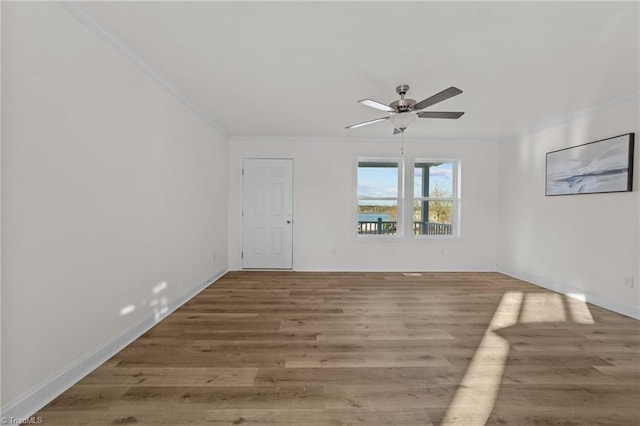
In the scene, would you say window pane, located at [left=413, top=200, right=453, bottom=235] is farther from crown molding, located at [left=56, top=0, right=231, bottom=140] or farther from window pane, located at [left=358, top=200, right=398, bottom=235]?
crown molding, located at [left=56, top=0, right=231, bottom=140]

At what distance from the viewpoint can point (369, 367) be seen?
1970 millimetres

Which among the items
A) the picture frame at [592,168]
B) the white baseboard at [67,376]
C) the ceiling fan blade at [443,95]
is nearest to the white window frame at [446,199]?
the picture frame at [592,168]

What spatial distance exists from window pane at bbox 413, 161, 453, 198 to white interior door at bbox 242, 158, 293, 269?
2.43m

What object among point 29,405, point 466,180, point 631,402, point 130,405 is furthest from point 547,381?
point 466,180

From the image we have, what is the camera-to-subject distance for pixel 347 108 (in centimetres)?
339

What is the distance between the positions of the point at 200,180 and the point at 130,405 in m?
2.70

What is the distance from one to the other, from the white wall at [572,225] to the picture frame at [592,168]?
0.07 meters

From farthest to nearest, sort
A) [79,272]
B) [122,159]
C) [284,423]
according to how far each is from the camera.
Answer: [122,159]
[79,272]
[284,423]

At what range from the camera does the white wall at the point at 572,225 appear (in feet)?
9.87

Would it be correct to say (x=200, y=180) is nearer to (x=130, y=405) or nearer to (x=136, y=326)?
(x=136, y=326)

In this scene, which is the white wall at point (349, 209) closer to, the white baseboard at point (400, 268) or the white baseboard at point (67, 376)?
the white baseboard at point (400, 268)

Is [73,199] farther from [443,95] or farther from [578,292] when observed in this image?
[578,292]

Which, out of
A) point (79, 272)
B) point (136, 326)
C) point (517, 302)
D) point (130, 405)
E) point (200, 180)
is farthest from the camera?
point (200, 180)

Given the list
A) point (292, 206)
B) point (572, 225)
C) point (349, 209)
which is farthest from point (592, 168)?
point (292, 206)
